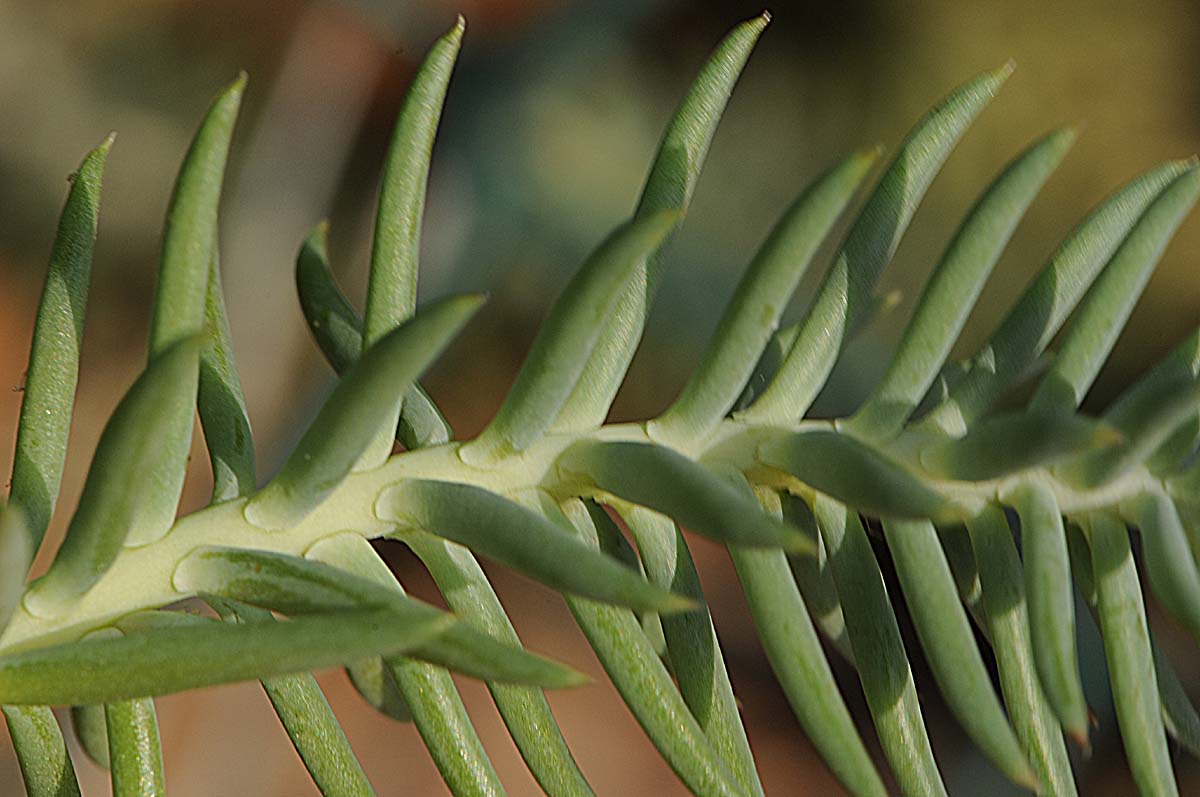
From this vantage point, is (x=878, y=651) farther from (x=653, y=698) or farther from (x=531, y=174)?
(x=531, y=174)

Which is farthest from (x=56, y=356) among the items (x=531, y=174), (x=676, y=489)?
(x=531, y=174)

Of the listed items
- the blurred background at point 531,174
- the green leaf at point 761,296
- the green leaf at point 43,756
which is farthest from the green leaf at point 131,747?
the blurred background at point 531,174

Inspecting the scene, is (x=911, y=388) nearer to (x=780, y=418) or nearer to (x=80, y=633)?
(x=780, y=418)

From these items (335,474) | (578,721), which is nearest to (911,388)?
(335,474)

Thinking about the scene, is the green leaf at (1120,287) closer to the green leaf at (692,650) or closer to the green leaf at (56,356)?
the green leaf at (692,650)

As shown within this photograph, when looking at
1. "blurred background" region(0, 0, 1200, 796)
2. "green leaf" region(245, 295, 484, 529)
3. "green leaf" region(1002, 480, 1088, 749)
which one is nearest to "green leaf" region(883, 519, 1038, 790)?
"green leaf" region(1002, 480, 1088, 749)
